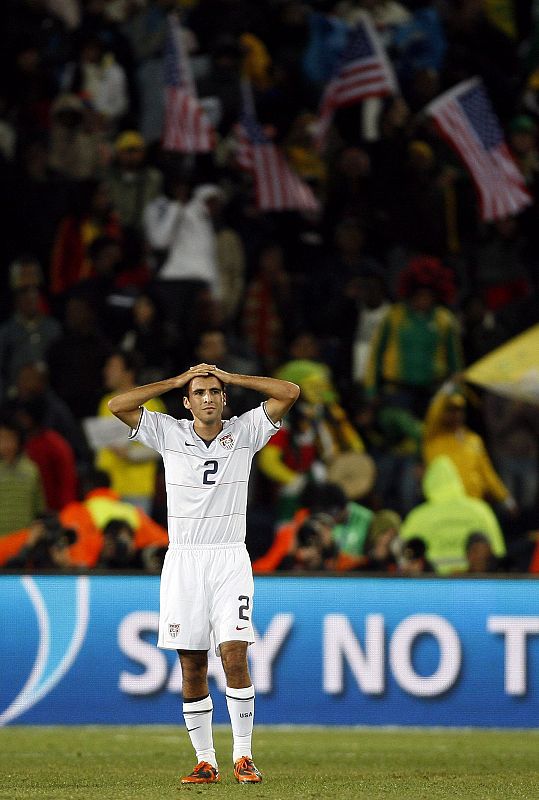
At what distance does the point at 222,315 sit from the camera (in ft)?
55.5

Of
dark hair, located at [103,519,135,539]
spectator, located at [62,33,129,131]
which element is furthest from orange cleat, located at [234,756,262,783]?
spectator, located at [62,33,129,131]

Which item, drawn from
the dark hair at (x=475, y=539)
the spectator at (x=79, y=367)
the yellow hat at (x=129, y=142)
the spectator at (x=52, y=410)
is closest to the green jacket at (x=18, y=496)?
the spectator at (x=52, y=410)

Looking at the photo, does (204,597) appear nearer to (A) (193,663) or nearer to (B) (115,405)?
(A) (193,663)

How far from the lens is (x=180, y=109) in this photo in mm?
17750

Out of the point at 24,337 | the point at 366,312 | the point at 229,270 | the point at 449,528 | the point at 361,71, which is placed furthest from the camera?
the point at 361,71

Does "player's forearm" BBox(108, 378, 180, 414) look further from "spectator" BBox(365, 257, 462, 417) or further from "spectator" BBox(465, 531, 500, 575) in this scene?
"spectator" BBox(365, 257, 462, 417)

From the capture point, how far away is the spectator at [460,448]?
15.3 meters

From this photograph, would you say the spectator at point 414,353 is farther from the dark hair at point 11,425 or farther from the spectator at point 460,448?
the dark hair at point 11,425

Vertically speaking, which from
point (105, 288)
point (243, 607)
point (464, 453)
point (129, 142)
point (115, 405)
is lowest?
point (243, 607)

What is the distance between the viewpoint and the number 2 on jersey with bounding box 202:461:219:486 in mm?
8711

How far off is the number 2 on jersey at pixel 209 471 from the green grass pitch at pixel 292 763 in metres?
1.45

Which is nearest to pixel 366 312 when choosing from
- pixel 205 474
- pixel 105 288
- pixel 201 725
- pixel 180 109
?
pixel 105 288

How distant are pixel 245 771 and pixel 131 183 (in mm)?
10028

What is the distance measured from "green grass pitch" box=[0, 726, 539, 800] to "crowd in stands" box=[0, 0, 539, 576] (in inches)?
65.8
